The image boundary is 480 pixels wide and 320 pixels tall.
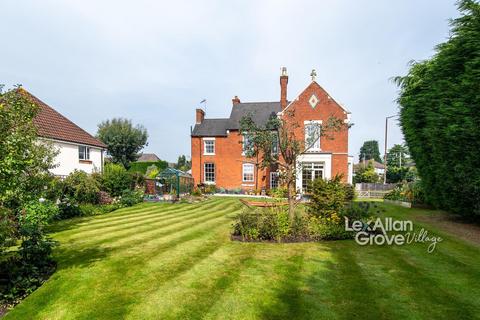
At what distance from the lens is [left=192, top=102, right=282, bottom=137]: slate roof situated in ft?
109

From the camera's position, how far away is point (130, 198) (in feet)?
68.1

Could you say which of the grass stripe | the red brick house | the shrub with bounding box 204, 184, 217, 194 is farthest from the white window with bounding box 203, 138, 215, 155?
the grass stripe

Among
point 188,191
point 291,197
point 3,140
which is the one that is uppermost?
point 3,140

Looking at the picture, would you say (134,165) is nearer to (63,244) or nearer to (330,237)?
(63,244)

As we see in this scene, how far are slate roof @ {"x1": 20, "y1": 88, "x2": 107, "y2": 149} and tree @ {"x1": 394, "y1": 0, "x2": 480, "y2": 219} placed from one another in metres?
22.7

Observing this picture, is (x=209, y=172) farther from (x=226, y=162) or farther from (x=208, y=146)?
(x=208, y=146)

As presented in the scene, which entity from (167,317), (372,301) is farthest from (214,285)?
(372,301)

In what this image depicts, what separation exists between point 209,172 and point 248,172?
4.92 m

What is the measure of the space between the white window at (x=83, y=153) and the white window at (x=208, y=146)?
45.1 feet

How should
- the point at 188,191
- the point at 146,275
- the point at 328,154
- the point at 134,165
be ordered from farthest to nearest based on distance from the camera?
the point at 134,165 → the point at 188,191 → the point at 328,154 → the point at 146,275

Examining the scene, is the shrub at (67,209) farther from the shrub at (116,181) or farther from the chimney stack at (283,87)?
the chimney stack at (283,87)

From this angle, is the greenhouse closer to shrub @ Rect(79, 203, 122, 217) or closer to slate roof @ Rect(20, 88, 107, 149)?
slate roof @ Rect(20, 88, 107, 149)

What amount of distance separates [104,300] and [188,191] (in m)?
24.3

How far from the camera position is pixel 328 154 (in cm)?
2728
